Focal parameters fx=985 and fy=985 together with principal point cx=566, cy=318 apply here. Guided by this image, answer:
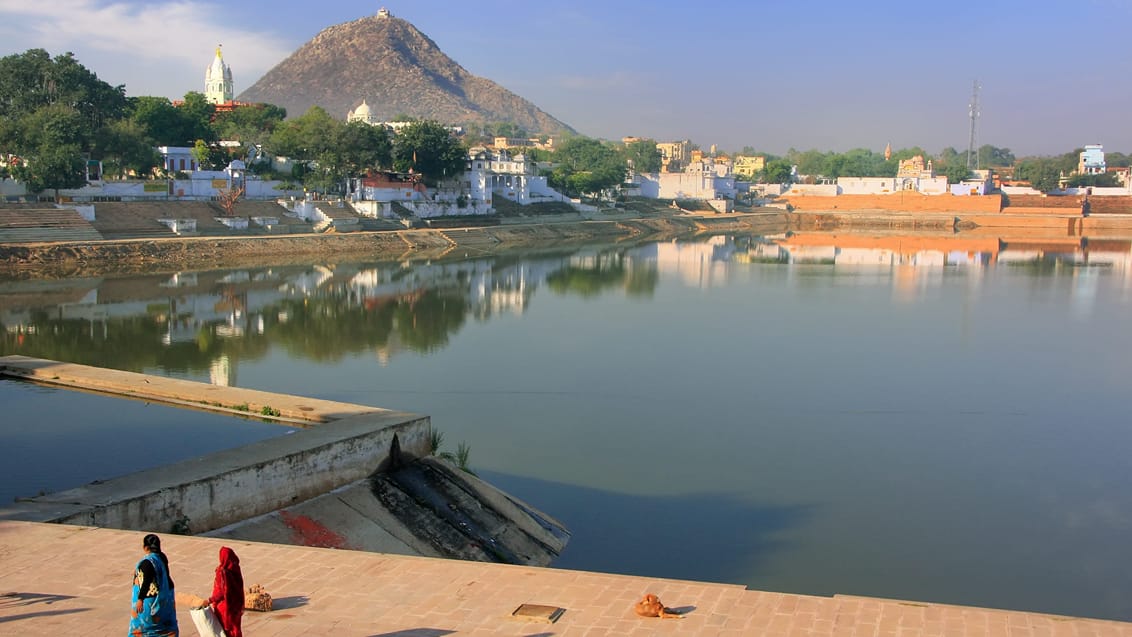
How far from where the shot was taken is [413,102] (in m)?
154

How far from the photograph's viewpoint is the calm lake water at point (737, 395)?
26.6ft

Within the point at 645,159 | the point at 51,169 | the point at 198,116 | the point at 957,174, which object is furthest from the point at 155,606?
the point at 957,174

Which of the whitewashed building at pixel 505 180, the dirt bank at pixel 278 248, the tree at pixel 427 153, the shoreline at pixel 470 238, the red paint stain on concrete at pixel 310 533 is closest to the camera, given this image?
the red paint stain on concrete at pixel 310 533

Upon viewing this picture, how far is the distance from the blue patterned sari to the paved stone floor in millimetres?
383

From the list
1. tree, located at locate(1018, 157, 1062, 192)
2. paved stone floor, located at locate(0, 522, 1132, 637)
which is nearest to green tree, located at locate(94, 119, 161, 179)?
paved stone floor, located at locate(0, 522, 1132, 637)

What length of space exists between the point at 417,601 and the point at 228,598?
1029 millimetres

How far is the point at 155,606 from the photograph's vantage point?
3.92m

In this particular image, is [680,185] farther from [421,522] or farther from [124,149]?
[421,522]

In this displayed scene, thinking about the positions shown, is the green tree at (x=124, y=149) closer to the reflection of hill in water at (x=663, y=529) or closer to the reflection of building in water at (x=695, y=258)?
the reflection of building in water at (x=695, y=258)

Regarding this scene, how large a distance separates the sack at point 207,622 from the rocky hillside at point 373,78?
143 meters

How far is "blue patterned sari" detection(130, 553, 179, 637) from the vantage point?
12.9ft

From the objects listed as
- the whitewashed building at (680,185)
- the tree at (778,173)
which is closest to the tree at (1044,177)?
the tree at (778,173)

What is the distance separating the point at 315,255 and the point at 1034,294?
20436 millimetres

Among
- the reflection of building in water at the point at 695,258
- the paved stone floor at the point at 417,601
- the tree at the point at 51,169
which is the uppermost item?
the tree at the point at 51,169
